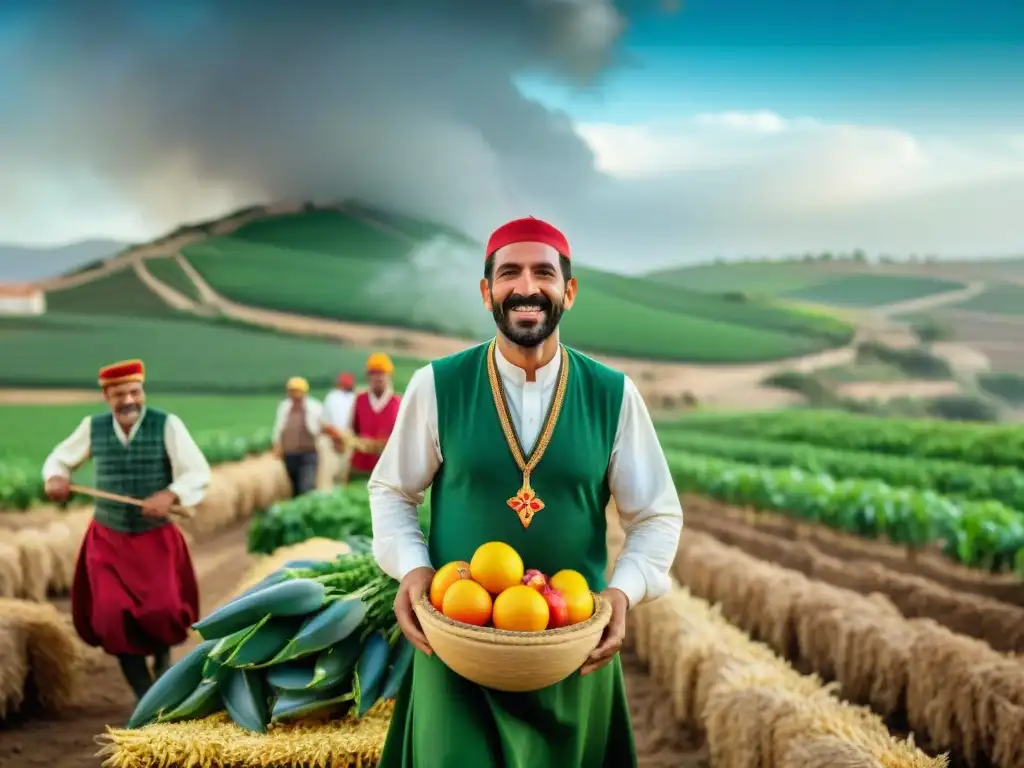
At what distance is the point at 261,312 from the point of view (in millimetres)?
12797

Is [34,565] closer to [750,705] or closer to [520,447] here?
[750,705]

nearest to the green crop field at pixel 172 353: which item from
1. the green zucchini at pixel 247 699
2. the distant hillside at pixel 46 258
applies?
the distant hillside at pixel 46 258

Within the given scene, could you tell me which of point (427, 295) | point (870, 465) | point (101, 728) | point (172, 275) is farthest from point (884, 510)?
point (172, 275)

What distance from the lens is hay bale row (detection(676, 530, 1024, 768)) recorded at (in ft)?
10.1

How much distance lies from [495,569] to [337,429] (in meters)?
5.64

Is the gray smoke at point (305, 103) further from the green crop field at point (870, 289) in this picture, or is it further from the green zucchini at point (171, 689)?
the green zucchini at point (171, 689)

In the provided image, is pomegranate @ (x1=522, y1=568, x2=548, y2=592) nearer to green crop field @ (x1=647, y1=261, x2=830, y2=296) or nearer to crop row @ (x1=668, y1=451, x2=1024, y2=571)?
crop row @ (x1=668, y1=451, x2=1024, y2=571)

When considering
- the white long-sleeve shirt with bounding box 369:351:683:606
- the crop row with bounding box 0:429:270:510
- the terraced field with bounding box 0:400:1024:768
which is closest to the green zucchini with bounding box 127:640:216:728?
the terraced field with bounding box 0:400:1024:768

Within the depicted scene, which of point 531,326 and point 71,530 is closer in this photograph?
point 531,326

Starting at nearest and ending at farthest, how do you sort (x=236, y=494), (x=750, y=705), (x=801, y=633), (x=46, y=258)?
(x=750, y=705), (x=801, y=633), (x=236, y=494), (x=46, y=258)

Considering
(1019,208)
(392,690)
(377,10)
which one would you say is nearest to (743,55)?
(1019,208)

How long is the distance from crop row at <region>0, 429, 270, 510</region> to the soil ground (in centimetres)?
353

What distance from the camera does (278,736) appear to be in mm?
2270

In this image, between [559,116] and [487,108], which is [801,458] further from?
[487,108]
